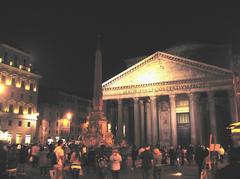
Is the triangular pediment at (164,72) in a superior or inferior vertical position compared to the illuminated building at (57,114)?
superior

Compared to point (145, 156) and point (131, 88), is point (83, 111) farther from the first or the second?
point (145, 156)

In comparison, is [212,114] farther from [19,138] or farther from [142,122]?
[19,138]

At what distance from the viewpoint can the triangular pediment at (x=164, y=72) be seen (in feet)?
109

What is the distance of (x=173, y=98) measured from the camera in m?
34.6

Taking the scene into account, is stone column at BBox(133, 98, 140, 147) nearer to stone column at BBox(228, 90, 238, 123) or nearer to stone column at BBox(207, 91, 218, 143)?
stone column at BBox(207, 91, 218, 143)

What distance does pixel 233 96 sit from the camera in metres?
31.8

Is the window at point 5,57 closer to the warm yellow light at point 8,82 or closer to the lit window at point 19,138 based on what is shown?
the warm yellow light at point 8,82

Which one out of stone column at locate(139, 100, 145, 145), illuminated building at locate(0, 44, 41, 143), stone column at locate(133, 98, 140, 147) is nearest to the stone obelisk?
stone column at locate(133, 98, 140, 147)

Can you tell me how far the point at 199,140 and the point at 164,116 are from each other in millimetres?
9104

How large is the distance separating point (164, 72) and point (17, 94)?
2292cm

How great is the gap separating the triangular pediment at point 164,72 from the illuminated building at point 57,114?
1618 centimetres

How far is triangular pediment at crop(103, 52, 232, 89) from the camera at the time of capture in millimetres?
33375

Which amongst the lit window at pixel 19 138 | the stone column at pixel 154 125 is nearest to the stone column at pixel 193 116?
the stone column at pixel 154 125

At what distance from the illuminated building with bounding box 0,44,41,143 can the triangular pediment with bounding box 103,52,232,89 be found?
13494mm
